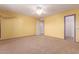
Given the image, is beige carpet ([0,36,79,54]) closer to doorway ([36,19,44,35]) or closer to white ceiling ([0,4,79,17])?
doorway ([36,19,44,35])

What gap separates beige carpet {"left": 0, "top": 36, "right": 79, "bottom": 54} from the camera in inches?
74.5

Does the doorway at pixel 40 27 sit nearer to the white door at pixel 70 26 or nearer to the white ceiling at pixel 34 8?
the white ceiling at pixel 34 8

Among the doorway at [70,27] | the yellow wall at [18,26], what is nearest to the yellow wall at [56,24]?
the doorway at [70,27]

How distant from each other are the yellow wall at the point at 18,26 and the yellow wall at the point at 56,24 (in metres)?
0.28

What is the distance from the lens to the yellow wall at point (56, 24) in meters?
2.04

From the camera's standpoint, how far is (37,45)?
6.50 ft

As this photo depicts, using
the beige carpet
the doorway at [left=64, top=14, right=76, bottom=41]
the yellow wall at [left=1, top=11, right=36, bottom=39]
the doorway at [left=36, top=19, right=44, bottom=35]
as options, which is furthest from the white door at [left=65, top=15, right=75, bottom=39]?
the yellow wall at [left=1, top=11, right=36, bottom=39]

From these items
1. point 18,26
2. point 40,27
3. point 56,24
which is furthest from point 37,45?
point 56,24

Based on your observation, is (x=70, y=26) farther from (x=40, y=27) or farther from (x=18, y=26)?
(x=18, y=26)

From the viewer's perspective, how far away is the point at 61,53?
192 cm

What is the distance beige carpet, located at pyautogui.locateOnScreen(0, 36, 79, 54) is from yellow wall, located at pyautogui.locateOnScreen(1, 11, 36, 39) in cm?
10
